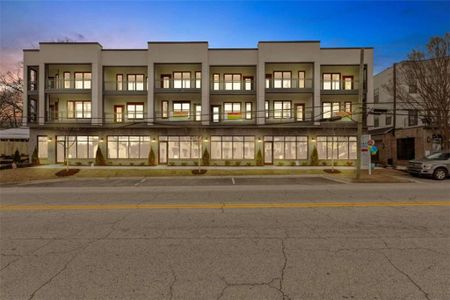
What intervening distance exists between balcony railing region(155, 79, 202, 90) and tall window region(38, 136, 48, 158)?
512 inches

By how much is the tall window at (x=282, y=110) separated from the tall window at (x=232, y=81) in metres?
4.41

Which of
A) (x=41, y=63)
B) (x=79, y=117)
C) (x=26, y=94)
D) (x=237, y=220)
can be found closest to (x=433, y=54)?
(x=237, y=220)

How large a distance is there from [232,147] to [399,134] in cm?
1809

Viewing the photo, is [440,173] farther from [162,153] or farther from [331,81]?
[162,153]

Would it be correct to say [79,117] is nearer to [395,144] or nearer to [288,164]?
[288,164]

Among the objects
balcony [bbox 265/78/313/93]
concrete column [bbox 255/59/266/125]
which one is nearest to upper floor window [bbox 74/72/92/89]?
concrete column [bbox 255/59/266/125]

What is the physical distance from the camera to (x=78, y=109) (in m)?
27.4

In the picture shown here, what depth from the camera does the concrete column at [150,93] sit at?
85.1 ft

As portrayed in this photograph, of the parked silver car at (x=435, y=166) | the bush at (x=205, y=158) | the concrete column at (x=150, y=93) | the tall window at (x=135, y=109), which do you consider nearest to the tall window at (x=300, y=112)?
the bush at (x=205, y=158)

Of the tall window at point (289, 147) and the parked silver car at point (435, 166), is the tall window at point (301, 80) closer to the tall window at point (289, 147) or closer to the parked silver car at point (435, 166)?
the tall window at point (289, 147)

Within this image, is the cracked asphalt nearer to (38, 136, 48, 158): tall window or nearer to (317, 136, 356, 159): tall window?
(317, 136, 356, 159): tall window

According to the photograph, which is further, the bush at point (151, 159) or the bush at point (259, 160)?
the bush at point (259, 160)

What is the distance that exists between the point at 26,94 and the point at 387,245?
32.8m

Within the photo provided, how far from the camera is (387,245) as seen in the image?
16.3 ft
